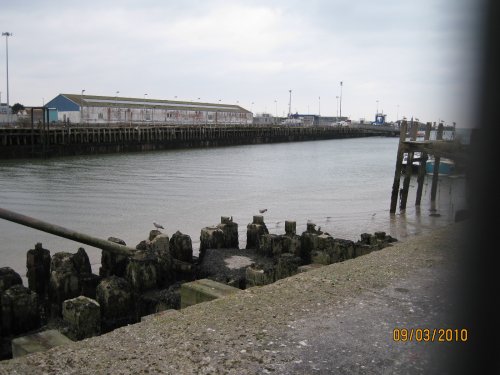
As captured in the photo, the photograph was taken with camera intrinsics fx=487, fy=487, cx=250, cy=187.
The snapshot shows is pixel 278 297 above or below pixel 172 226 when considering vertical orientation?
above

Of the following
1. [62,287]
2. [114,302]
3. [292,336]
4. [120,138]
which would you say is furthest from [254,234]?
[120,138]

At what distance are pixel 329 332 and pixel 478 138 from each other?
104 inches

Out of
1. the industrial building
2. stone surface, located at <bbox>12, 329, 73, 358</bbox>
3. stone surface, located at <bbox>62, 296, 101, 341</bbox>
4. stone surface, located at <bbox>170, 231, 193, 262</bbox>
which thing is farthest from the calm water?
the industrial building

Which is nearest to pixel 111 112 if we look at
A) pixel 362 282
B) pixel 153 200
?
pixel 153 200

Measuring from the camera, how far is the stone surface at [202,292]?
16.9ft

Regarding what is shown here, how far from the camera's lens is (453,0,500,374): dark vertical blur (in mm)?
1665

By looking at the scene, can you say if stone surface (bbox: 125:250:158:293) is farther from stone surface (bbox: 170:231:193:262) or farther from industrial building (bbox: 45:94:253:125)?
industrial building (bbox: 45:94:253:125)

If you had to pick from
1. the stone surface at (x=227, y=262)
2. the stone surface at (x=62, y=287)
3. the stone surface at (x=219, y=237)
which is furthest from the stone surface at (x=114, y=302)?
the stone surface at (x=219, y=237)

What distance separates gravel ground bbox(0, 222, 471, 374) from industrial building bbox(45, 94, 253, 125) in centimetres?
5750

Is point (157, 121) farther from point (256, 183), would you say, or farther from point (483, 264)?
point (483, 264)

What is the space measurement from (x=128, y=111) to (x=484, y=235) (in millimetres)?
74656

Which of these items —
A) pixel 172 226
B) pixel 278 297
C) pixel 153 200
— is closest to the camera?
pixel 278 297

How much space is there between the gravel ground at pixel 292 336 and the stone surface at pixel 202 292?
273 mm

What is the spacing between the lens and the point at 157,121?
78500 millimetres
